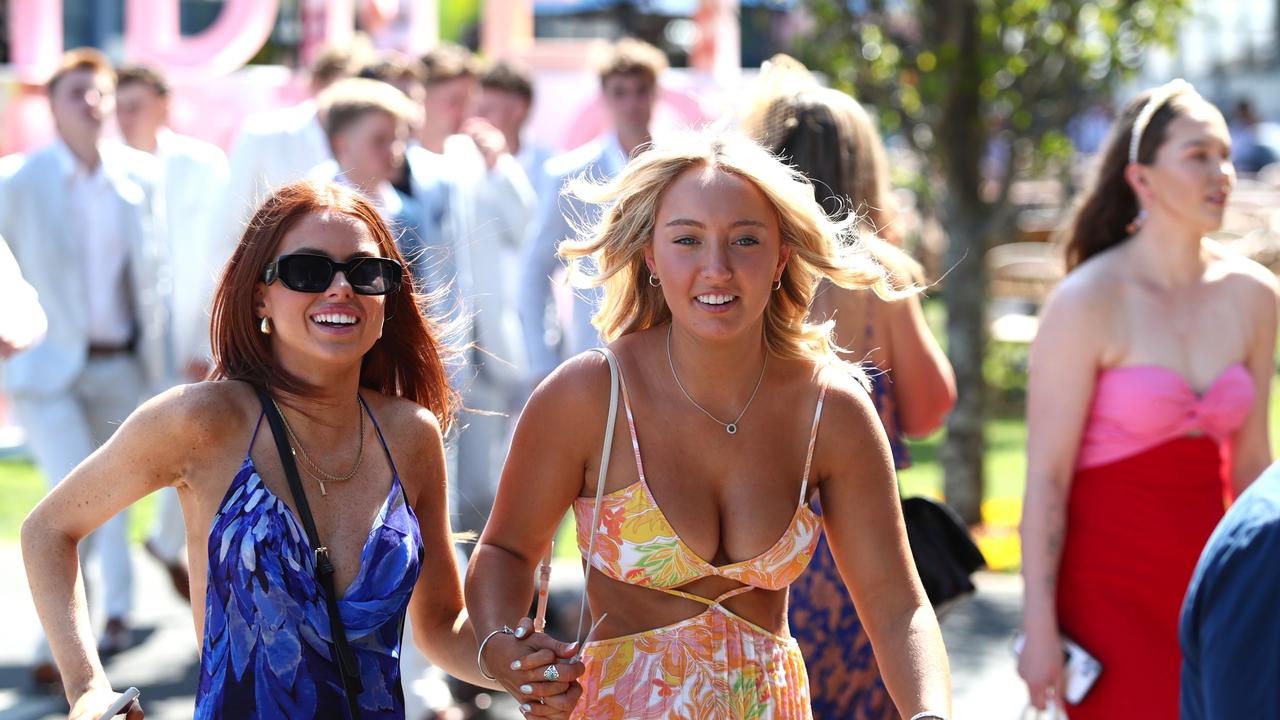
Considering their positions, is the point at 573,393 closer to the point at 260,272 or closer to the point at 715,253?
the point at 715,253

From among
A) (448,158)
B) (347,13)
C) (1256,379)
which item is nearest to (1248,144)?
(347,13)

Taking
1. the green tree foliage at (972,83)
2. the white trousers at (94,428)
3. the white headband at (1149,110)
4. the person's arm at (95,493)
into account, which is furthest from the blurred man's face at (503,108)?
the person's arm at (95,493)

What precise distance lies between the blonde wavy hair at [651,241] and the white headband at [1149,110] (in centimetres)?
161

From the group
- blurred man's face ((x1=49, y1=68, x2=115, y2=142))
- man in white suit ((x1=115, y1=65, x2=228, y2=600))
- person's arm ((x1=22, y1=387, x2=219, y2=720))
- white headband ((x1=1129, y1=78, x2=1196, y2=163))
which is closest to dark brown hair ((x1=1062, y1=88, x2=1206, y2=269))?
white headband ((x1=1129, y1=78, x2=1196, y2=163))

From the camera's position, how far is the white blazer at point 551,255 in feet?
21.5

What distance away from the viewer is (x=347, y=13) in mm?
13367

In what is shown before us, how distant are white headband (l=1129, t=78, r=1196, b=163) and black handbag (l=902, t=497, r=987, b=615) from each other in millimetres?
1170

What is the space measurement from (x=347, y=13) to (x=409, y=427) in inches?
434

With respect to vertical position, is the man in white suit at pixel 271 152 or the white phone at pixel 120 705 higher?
the man in white suit at pixel 271 152

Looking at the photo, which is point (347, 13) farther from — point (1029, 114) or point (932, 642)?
point (932, 642)

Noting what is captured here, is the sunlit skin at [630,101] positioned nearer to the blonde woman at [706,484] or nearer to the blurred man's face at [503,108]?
the blurred man's face at [503,108]

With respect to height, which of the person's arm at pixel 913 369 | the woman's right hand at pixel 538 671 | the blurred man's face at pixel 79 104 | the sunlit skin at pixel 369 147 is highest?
the blurred man's face at pixel 79 104

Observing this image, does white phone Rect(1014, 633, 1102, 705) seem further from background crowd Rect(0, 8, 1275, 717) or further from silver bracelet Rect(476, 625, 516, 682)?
silver bracelet Rect(476, 625, 516, 682)

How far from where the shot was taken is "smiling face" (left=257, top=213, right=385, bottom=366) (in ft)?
9.16
